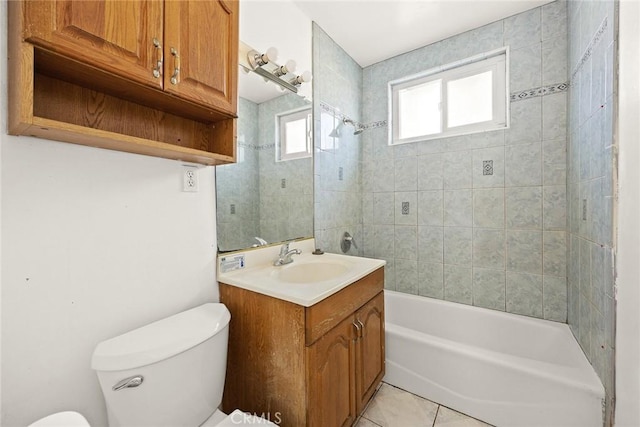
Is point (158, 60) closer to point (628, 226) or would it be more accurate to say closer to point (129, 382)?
point (129, 382)

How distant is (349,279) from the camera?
1194 millimetres

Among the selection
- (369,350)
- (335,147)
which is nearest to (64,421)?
(369,350)

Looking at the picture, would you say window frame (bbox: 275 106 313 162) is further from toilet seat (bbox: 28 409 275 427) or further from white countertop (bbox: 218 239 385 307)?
toilet seat (bbox: 28 409 275 427)

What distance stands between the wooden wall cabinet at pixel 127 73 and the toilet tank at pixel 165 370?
0.64m

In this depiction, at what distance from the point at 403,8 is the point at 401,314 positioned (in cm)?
231

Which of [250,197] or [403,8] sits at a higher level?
[403,8]

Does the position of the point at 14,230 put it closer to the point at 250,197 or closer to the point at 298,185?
the point at 250,197

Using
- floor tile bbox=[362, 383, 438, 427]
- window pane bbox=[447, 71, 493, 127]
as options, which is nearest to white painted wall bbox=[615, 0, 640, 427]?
floor tile bbox=[362, 383, 438, 427]

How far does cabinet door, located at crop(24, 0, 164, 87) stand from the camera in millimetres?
606

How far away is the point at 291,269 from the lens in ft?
4.83

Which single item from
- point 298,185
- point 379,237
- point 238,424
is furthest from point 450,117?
point 238,424

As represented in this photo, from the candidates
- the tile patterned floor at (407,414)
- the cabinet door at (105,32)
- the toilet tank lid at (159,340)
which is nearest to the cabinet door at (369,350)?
the tile patterned floor at (407,414)

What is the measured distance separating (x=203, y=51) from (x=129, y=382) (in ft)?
3.62

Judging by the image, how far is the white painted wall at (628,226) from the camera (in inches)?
34.9
